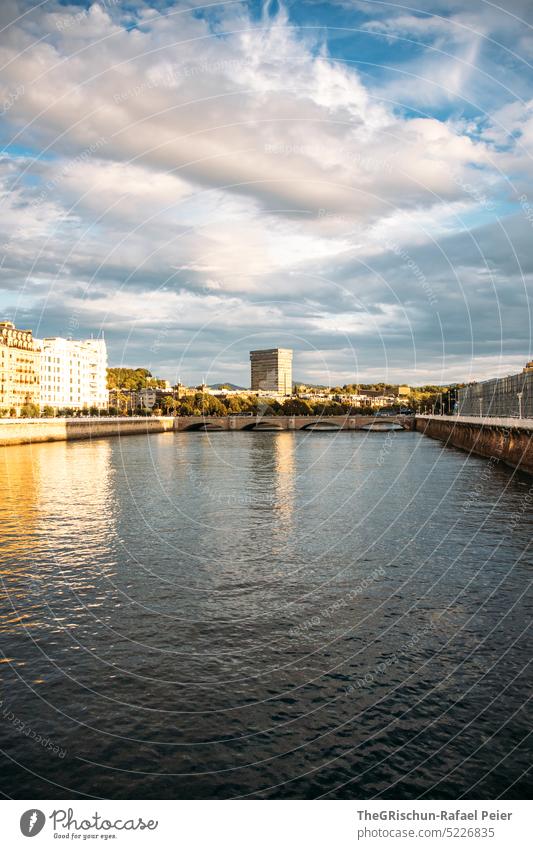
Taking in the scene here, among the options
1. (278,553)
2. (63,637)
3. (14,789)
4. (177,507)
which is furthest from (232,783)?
(177,507)

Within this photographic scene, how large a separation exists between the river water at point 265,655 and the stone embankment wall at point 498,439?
101ft

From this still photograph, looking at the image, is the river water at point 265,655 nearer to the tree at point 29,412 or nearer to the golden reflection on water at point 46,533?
the golden reflection on water at point 46,533

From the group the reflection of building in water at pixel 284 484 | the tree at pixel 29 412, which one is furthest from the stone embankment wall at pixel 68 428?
the reflection of building in water at pixel 284 484

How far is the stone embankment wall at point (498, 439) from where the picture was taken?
66938 mm

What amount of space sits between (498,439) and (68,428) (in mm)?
84329

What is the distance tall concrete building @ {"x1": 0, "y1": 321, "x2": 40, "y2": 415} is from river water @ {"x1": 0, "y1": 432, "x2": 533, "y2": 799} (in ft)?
421

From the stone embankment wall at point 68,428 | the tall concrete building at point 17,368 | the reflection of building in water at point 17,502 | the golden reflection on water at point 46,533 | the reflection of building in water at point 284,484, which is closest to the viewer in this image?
the golden reflection on water at point 46,533

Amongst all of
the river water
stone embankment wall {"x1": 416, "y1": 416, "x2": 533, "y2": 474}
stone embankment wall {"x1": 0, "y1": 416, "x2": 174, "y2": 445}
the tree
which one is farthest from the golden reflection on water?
the tree

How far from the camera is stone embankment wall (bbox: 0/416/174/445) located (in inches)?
4186

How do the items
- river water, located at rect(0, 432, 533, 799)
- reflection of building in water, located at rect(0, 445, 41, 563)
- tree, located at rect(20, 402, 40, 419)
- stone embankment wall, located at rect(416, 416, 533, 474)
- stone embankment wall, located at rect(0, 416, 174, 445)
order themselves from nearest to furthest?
river water, located at rect(0, 432, 533, 799)
reflection of building in water, located at rect(0, 445, 41, 563)
stone embankment wall, located at rect(416, 416, 533, 474)
stone embankment wall, located at rect(0, 416, 174, 445)
tree, located at rect(20, 402, 40, 419)

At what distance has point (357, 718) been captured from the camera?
14.1 m

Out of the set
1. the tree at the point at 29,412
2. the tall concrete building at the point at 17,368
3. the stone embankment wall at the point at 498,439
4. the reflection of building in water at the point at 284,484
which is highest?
the tall concrete building at the point at 17,368

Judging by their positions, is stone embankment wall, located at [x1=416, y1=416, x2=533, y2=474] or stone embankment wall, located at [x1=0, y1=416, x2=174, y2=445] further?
stone embankment wall, located at [x1=0, y1=416, x2=174, y2=445]

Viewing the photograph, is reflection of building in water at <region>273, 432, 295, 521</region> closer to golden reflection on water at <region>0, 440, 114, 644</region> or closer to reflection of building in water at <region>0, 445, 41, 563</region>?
golden reflection on water at <region>0, 440, 114, 644</region>
